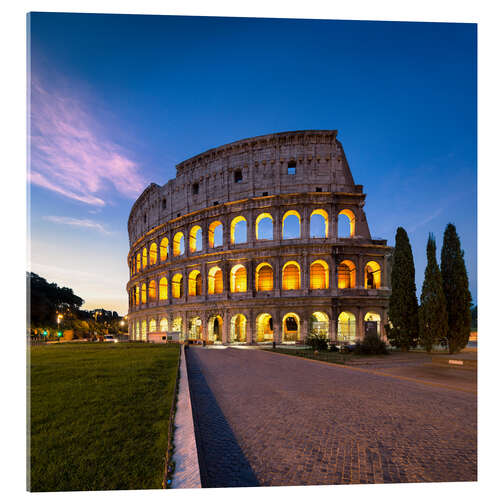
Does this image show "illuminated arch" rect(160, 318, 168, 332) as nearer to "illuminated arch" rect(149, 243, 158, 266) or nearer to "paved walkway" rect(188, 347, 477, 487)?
"illuminated arch" rect(149, 243, 158, 266)

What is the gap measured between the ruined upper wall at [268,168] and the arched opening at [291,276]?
7860 mm

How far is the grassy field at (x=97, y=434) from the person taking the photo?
325 cm

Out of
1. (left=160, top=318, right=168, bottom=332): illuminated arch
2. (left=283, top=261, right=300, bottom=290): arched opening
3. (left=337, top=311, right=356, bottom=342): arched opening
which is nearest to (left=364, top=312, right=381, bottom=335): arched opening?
(left=337, top=311, right=356, bottom=342): arched opening

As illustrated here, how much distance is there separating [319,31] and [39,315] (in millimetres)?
55124

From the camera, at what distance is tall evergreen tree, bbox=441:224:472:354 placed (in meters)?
15.2

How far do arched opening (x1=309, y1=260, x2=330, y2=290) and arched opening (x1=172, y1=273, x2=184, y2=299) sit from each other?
15.5 meters

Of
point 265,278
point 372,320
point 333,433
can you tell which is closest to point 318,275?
point 265,278

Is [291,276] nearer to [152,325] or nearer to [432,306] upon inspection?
[432,306]

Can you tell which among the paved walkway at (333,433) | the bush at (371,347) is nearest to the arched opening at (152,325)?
the bush at (371,347)

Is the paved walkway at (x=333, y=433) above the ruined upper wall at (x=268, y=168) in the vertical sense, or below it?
below

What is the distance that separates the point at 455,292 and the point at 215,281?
75.8 ft

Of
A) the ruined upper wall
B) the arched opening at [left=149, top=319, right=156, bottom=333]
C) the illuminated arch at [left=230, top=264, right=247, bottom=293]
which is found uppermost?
the ruined upper wall

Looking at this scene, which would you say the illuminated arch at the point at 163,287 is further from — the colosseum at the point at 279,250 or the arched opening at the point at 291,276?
the arched opening at the point at 291,276

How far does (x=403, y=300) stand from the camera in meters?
20.4
